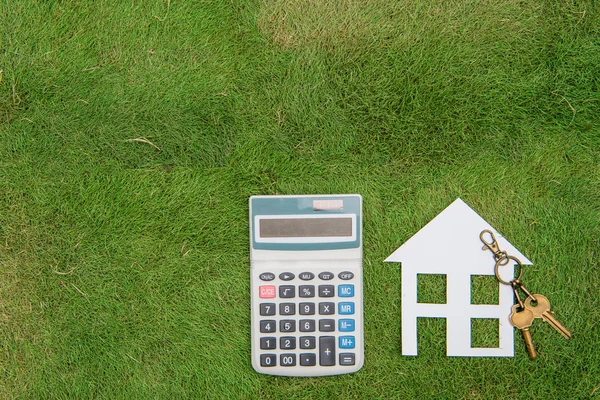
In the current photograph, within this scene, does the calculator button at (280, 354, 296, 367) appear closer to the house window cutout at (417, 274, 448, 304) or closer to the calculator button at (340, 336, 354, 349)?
the calculator button at (340, 336, 354, 349)

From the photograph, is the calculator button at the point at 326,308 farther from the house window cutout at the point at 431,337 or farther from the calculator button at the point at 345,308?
the house window cutout at the point at 431,337

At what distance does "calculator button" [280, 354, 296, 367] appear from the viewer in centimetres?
61

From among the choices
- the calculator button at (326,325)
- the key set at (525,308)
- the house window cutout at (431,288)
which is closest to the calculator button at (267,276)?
the calculator button at (326,325)

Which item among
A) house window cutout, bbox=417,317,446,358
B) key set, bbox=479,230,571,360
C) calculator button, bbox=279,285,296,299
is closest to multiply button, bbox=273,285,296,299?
calculator button, bbox=279,285,296,299

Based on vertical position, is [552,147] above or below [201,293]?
above

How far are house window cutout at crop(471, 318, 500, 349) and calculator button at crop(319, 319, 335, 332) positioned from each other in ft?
0.74

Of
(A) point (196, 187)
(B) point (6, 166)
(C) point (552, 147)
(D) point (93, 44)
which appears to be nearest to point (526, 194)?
(C) point (552, 147)

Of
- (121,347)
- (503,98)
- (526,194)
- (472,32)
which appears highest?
(472,32)

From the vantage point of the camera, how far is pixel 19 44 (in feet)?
2.15

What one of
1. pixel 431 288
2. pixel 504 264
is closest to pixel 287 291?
pixel 431 288

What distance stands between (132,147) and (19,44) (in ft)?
0.86

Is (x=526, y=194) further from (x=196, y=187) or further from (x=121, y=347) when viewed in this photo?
(x=121, y=347)

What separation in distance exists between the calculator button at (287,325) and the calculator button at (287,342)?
1 centimetres

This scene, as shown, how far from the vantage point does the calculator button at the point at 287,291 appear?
2.00 feet
